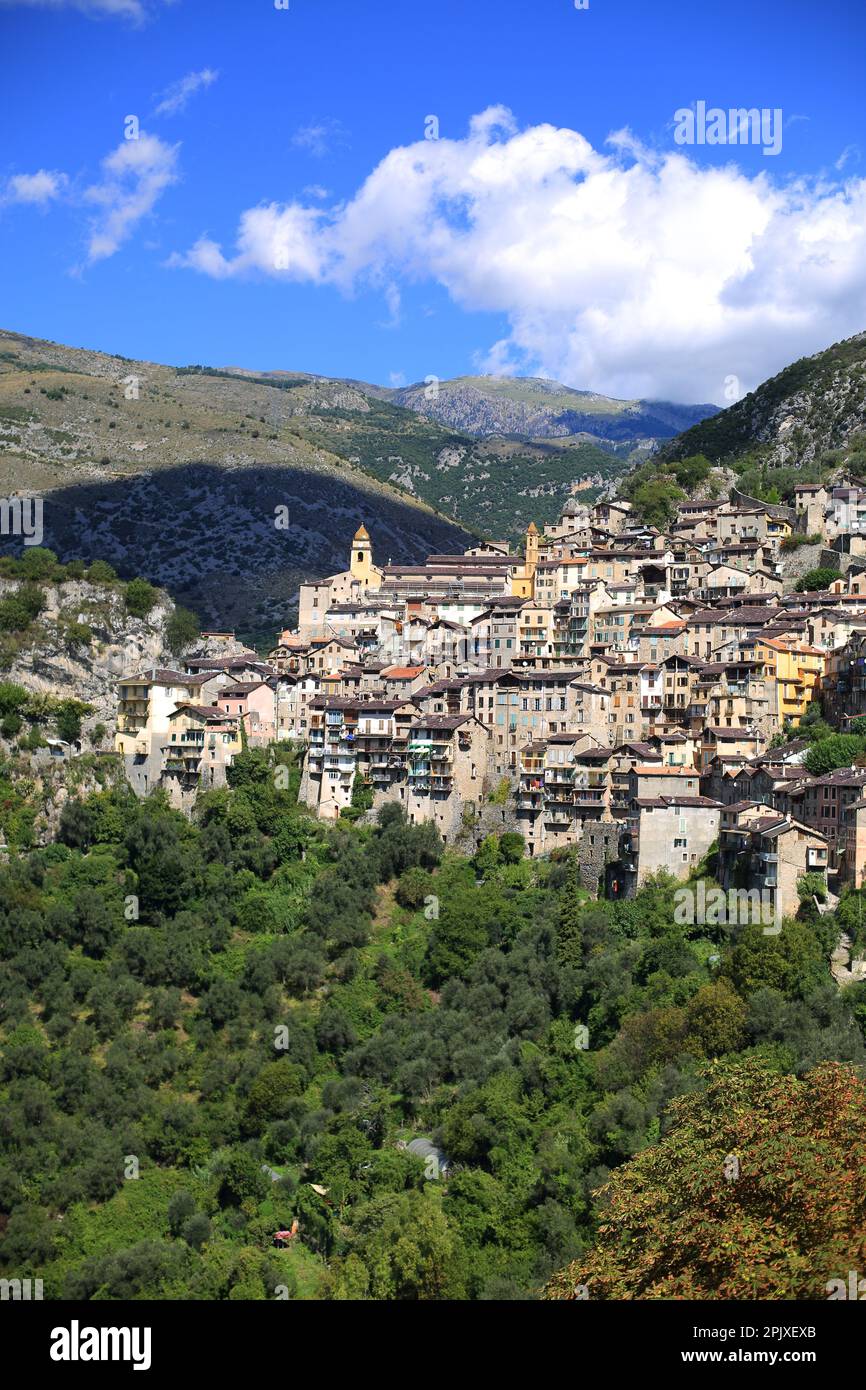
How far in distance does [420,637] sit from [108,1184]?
34739mm

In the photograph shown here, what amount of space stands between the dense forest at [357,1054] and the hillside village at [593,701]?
1.97m

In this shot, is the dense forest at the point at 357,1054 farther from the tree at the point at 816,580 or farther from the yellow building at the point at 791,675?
the tree at the point at 816,580

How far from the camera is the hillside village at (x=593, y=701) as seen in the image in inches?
2339

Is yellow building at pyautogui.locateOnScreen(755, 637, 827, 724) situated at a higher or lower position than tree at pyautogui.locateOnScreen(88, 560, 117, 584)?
lower

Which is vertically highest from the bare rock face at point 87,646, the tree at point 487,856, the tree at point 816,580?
the tree at point 816,580

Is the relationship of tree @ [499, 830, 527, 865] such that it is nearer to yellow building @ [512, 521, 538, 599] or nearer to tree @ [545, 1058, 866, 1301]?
yellow building @ [512, 521, 538, 599]

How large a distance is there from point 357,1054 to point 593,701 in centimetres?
1846

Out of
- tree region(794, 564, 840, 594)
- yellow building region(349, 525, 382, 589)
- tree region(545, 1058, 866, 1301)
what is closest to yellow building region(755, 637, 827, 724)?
tree region(794, 564, 840, 594)

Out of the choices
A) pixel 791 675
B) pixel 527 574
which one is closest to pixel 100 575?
pixel 527 574

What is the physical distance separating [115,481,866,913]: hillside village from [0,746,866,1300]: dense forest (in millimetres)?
1974

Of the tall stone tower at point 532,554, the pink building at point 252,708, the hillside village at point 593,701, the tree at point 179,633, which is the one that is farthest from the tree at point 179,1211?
the tall stone tower at point 532,554

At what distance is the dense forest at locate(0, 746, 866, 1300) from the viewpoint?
152ft
